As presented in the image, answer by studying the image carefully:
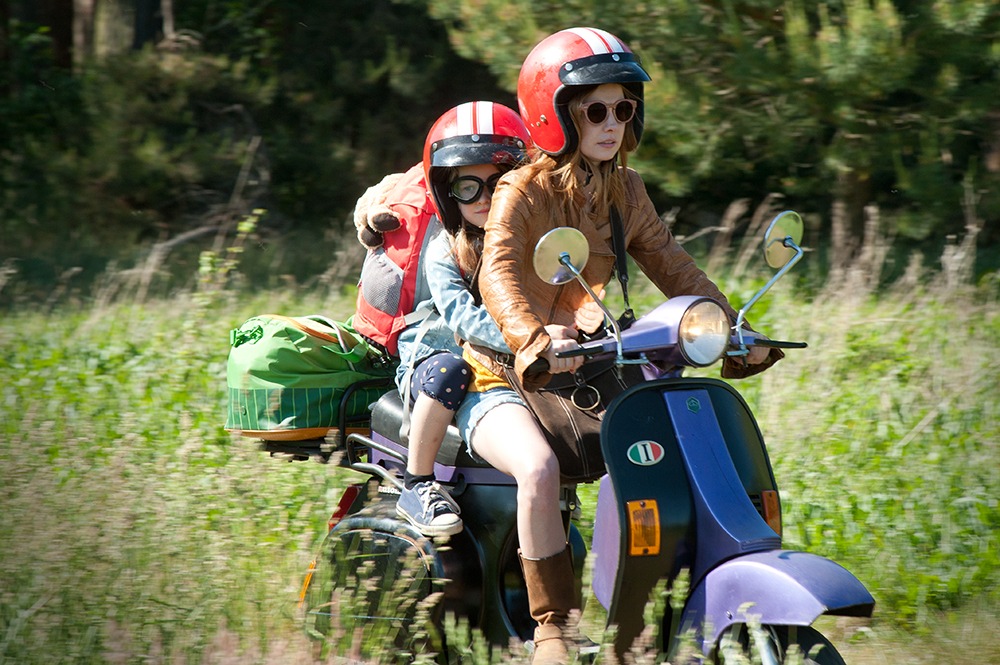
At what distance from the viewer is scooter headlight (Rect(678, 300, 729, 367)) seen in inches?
114

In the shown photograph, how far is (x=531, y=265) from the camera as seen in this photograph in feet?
11.2

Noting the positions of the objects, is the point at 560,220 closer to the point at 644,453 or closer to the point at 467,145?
the point at 467,145

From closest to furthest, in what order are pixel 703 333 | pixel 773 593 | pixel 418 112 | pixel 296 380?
pixel 773 593 → pixel 703 333 → pixel 296 380 → pixel 418 112

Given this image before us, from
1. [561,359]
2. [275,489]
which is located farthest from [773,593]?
[275,489]

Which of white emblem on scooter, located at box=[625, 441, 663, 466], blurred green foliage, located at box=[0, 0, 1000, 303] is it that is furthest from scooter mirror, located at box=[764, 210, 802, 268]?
blurred green foliage, located at box=[0, 0, 1000, 303]

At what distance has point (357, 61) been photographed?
1525cm

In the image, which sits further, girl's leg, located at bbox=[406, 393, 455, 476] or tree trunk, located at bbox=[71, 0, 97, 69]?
tree trunk, located at bbox=[71, 0, 97, 69]

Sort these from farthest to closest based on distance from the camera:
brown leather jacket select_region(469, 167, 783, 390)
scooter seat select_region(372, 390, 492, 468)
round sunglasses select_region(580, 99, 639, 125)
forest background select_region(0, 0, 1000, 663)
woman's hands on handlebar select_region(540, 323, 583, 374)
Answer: forest background select_region(0, 0, 1000, 663)
scooter seat select_region(372, 390, 492, 468)
round sunglasses select_region(580, 99, 639, 125)
brown leather jacket select_region(469, 167, 783, 390)
woman's hands on handlebar select_region(540, 323, 583, 374)

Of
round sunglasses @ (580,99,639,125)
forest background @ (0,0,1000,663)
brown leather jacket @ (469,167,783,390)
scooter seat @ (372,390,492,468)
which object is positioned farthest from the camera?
forest background @ (0,0,1000,663)

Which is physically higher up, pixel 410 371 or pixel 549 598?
pixel 410 371

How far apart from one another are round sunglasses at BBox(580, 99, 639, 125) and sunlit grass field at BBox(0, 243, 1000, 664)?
1528 millimetres

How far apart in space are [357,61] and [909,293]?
9.50m

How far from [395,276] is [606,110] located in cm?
90

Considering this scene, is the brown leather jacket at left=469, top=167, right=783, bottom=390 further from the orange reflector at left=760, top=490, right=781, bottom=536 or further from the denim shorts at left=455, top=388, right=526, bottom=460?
the orange reflector at left=760, top=490, right=781, bottom=536
